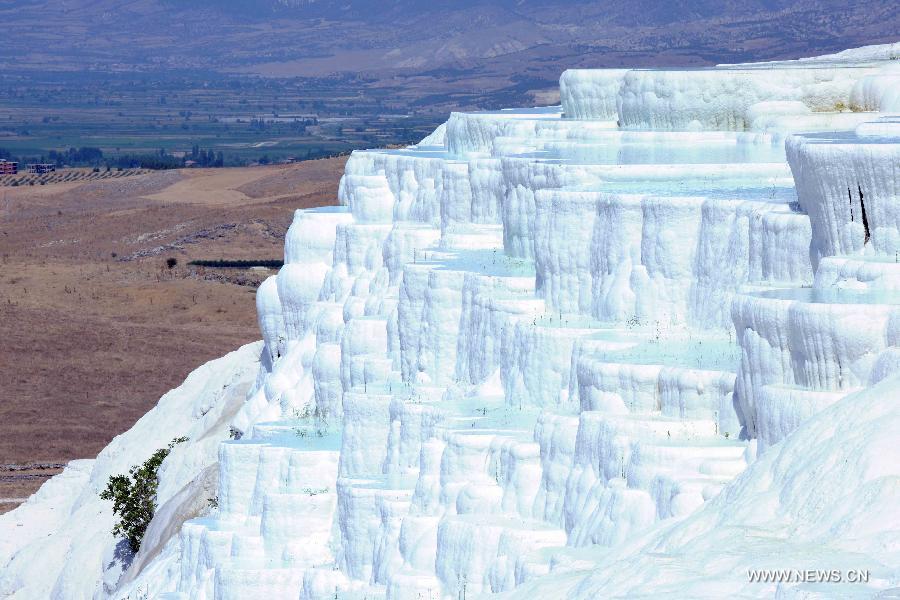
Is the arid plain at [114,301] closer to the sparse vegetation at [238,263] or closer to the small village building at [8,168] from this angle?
the sparse vegetation at [238,263]

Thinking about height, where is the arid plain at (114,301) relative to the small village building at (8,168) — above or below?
above

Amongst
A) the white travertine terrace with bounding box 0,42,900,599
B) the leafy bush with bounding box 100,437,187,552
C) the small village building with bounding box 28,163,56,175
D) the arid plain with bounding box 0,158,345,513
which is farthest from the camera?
the small village building with bounding box 28,163,56,175

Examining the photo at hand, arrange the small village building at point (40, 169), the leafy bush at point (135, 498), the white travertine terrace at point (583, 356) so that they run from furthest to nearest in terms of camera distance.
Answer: the small village building at point (40, 169) < the leafy bush at point (135, 498) < the white travertine terrace at point (583, 356)

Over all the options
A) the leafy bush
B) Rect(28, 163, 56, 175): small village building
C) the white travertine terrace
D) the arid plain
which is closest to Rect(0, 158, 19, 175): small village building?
Rect(28, 163, 56, 175): small village building

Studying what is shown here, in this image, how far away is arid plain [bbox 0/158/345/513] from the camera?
2506 inches

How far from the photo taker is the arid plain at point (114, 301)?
63656mm

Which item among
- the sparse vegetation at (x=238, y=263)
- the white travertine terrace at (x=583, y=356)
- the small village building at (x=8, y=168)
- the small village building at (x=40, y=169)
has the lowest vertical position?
the small village building at (x=40, y=169)

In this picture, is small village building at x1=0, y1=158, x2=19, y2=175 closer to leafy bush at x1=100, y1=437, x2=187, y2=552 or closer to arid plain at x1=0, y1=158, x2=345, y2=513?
arid plain at x1=0, y1=158, x2=345, y2=513

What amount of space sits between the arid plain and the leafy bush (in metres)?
9.72

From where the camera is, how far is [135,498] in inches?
1650

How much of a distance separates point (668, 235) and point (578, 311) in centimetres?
214

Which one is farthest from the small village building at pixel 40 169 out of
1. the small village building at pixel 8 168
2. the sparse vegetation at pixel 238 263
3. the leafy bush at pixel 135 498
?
the leafy bush at pixel 135 498

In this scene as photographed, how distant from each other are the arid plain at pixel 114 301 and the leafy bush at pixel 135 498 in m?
9.72

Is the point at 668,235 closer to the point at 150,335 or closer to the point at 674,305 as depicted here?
the point at 674,305
